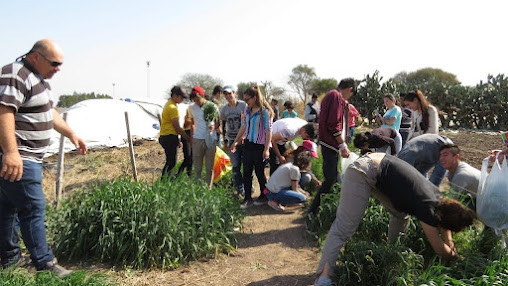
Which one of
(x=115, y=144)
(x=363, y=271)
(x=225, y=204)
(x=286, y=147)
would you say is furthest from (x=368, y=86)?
(x=363, y=271)

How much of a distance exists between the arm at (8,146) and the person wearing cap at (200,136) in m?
2.95

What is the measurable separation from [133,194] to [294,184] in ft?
6.71

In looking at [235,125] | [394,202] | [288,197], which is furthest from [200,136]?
[394,202]

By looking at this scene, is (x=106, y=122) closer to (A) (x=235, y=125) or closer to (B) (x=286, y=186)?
(A) (x=235, y=125)

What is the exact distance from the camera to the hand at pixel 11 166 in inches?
101

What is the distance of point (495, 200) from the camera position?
10.0 feet

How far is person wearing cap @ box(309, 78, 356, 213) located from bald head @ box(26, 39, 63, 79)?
2.45 m

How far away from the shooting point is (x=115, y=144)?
38.5ft

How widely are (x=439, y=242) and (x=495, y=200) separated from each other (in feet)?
2.05

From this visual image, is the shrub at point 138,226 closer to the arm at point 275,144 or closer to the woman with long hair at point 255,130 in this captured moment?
the woman with long hair at point 255,130

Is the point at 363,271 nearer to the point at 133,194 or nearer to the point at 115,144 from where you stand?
the point at 133,194

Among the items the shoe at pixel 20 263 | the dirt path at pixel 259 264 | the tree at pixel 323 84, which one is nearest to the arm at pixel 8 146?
the shoe at pixel 20 263

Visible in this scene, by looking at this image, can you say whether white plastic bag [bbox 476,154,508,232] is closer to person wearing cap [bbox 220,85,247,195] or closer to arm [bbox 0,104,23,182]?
person wearing cap [bbox 220,85,247,195]

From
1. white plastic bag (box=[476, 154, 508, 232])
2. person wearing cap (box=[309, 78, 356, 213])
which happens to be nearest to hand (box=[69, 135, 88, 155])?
person wearing cap (box=[309, 78, 356, 213])
